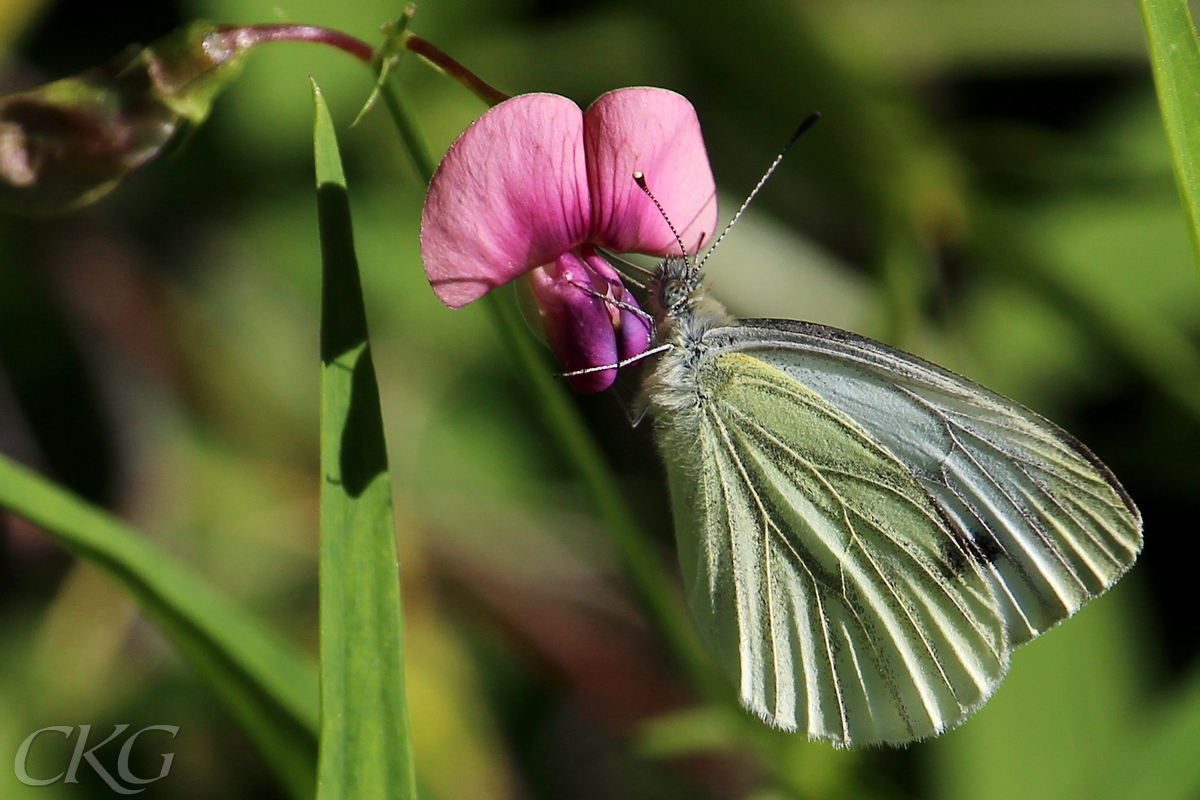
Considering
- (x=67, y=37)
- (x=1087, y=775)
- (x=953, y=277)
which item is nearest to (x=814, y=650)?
(x=1087, y=775)

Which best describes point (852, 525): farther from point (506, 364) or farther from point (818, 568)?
point (506, 364)

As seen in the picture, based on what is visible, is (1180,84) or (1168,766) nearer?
(1180,84)

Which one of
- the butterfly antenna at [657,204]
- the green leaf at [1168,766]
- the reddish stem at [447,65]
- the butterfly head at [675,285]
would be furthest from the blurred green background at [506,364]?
the reddish stem at [447,65]

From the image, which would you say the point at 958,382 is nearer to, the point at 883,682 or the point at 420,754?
the point at 883,682

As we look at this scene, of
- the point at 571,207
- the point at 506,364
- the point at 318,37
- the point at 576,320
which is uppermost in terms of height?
the point at 318,37

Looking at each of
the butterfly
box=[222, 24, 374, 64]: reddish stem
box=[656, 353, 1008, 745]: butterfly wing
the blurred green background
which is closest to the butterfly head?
the butterfly

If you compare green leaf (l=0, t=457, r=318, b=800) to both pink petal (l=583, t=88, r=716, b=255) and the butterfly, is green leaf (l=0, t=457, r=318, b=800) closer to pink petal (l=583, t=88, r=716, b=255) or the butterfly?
the butterfly

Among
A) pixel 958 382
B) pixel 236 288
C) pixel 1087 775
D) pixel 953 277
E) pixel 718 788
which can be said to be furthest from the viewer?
pixel 953 277

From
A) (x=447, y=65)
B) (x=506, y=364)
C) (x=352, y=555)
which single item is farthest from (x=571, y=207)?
(x=506, y=364)
